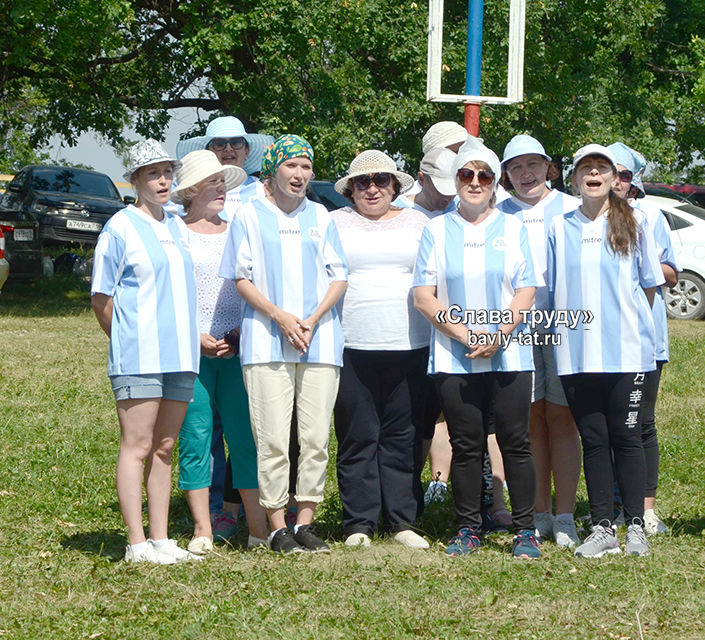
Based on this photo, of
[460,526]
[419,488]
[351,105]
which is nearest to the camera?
[460,526]

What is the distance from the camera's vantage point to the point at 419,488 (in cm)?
661

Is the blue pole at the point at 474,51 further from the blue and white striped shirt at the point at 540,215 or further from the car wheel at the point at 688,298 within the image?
the car wheel at the point at 688,298

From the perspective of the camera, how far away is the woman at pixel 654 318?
6.38 meters

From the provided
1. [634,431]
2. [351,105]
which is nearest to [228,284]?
[634,431]

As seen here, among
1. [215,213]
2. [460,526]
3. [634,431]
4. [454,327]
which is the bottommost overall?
[460,526]

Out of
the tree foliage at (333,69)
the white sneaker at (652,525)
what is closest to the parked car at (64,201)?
the tree foliage at (333,69)

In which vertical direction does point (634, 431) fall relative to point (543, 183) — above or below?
below

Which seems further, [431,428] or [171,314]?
[431,428]

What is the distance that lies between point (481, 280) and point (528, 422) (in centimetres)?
76

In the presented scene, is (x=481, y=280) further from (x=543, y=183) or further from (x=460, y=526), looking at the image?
(x=460, y=526)

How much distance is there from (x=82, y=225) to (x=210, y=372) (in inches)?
553

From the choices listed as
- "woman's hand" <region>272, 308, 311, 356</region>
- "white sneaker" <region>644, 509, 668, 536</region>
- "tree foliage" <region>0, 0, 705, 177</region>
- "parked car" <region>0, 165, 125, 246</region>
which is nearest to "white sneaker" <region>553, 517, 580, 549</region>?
"white sneaker" <region>644, 509, 668, 536</region>

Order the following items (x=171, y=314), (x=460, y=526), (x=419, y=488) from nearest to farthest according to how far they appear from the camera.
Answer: (x=171, y=314)
(x=460, y=526)
(x=419, y=488)

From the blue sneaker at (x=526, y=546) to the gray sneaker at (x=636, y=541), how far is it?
46cm
